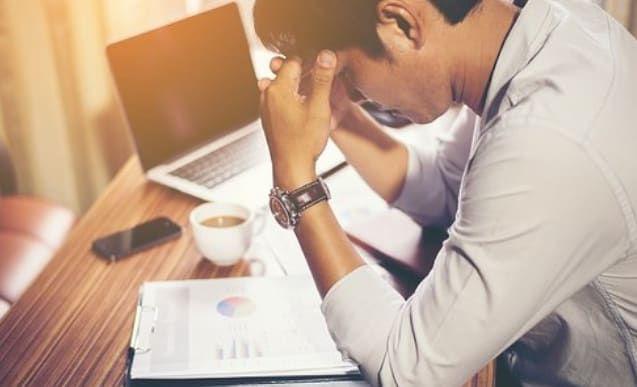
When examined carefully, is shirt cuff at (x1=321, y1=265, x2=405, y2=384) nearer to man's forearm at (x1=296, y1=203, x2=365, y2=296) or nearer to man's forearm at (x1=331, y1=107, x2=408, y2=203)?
man's forearm at (x1=296, y1=203, x2=365, y2=296)

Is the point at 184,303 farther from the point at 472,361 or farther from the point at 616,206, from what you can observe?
the point at 616,206

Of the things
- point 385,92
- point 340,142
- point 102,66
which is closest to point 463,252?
point 385,92

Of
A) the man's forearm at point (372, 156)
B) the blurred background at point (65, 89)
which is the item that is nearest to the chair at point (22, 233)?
the blurred background at point (65, 89)

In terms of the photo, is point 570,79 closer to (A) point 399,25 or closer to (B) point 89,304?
(A) point 399,25

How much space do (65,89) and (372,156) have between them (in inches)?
54.0

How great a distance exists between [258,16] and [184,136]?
53cm

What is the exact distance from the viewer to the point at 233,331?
98 centimetres

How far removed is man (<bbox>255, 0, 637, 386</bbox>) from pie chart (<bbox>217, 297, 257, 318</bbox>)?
145 millimetres

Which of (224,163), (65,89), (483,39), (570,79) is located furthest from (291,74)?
(65,89)

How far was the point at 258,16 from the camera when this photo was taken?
38.8 inches

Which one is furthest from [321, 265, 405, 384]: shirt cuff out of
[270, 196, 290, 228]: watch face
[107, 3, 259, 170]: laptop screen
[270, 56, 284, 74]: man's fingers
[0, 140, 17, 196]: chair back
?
[0, 140, 17, 196]: chair back

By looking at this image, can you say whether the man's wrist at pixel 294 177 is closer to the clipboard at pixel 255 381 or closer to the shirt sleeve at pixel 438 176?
the clipboard at pixel 255 381

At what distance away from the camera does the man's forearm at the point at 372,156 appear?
1278mm

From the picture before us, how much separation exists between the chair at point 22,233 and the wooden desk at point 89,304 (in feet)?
1.44
